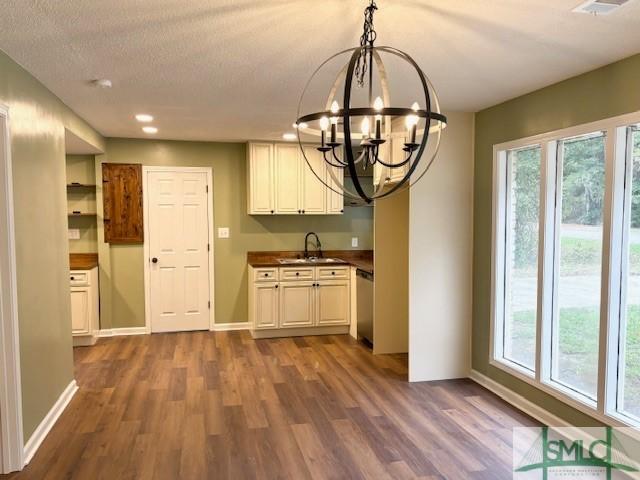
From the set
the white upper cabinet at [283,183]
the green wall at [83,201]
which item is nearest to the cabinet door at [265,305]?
the white upper cabinet at [283,183]

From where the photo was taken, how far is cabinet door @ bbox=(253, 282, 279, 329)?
562 cm

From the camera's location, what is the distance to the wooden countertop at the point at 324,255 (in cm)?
571

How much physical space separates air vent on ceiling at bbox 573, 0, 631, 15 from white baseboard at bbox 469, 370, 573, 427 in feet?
8.22

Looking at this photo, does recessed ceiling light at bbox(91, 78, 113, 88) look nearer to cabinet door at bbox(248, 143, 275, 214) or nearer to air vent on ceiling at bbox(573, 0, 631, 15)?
cabinet door at bbox(248, 143, 275, 214)

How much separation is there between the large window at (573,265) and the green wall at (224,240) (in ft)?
9.02

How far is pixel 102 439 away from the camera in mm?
3172

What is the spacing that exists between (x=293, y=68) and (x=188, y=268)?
364 cm

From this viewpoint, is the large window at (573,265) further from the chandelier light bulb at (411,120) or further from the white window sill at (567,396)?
the chandelier light bulb at (411,120)

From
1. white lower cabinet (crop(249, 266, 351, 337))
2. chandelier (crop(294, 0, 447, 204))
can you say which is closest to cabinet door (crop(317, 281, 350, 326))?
white lower cabinet (crop(249, 266, 351, 337))

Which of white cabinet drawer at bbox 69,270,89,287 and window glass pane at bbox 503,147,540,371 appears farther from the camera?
white cabinet drawer at bbox 69,270,89,287

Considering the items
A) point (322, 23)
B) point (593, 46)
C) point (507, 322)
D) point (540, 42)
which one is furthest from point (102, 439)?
point (593, 46)

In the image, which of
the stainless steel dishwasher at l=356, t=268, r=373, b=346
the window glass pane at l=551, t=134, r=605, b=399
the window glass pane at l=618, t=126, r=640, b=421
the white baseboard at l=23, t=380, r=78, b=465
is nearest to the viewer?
the window glass pane at l=618, t=126, r=640, b=421

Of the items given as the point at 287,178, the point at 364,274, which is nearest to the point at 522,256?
the point at 364,274

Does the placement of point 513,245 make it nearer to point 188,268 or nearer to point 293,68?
point 293,68
